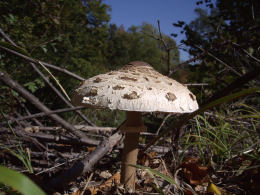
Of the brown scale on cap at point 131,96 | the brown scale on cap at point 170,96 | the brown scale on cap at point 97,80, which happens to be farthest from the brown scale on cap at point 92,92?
the brown scale on cap at point 170,96

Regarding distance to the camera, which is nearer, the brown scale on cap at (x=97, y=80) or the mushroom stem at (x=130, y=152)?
the brown scale on cap at (x=97, y=80)

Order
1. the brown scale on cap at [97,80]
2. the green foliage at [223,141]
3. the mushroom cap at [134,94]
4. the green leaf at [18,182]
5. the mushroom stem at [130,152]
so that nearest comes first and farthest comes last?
the green leaf at [18,182] → the mushroom cap at [134,94] → the brown scale on cap at [97,80] → the mushroom stem at [130,152] → the green foliage at [223,141]

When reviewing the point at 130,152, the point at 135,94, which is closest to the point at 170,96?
the point at 135,94

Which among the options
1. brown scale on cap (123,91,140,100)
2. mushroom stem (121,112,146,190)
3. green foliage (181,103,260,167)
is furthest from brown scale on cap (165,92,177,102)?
green foliage (181,103,260,167)

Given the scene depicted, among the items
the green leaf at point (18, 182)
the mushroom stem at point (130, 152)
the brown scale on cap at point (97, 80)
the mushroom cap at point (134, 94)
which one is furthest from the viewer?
the mushroom stem at point (130, 152)

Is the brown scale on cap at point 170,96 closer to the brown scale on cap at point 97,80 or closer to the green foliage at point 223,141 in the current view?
the brown scale on cap at point 97,80

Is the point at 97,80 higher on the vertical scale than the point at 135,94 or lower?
higher

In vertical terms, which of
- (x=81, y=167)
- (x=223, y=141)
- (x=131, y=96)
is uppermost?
(x=131, y=96)

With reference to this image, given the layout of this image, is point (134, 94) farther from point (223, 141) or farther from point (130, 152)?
point (223, 141)

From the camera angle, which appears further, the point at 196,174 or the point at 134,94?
the point at 196,174
